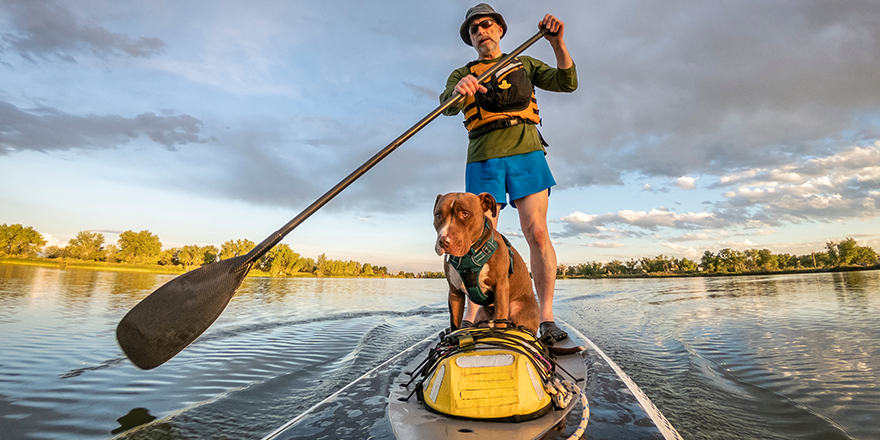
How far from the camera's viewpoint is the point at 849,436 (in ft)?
4.53

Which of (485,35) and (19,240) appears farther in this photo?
(19,240)

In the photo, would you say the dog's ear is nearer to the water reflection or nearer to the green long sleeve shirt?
the green long sleeve shirt

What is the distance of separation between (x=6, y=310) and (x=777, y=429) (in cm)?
967

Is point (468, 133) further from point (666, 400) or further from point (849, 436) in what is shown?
point (849, 436)

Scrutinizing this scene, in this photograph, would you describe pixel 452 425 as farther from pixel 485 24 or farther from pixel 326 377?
pixel 485 24

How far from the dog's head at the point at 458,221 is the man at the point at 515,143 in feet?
2.91

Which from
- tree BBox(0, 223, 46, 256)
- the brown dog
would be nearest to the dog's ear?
the brown dog

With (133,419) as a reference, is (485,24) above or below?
above

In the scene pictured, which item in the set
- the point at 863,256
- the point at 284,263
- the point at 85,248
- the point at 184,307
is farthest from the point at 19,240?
the point at 863,256

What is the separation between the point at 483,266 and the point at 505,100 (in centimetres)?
180

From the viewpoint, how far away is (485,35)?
3357mm

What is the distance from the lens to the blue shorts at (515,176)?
3.21m

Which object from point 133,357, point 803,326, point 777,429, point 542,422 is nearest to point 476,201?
point 542,422

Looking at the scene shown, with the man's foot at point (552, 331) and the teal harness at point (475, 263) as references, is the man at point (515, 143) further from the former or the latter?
the teal harness at point (475, 263)
